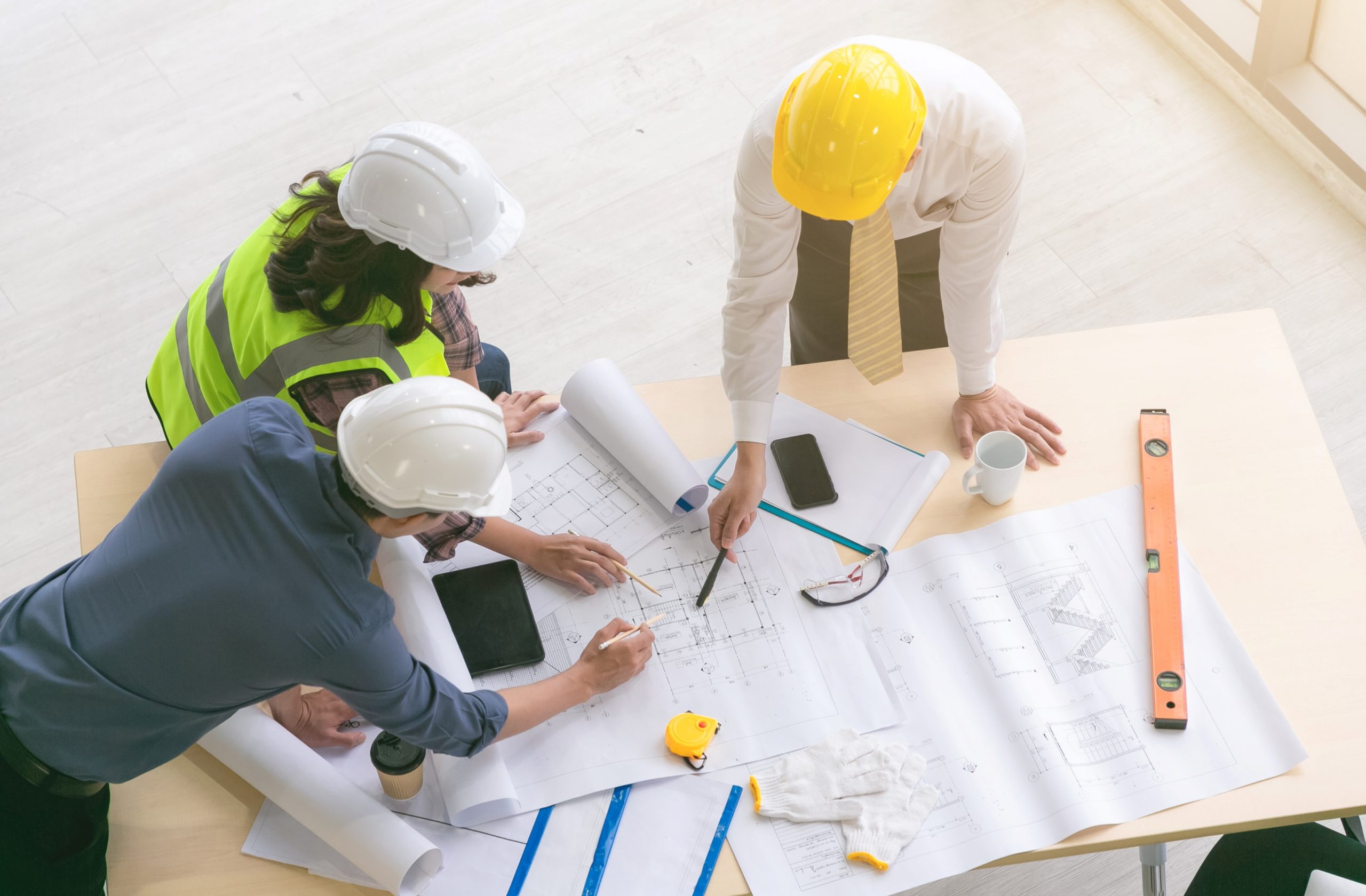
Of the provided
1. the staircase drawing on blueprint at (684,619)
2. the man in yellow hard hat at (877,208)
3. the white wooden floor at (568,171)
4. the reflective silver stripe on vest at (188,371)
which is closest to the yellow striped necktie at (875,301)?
the man in yellow hard hat at (877,208)

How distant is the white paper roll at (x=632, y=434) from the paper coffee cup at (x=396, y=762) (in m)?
0.52

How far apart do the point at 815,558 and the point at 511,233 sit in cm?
66

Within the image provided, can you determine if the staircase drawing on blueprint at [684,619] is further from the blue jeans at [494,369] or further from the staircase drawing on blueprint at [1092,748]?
the blue jeans at [494,369]

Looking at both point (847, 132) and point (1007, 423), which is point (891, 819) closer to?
point (1007, 423)

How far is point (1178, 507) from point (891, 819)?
66 centimetres

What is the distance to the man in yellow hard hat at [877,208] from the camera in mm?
1392

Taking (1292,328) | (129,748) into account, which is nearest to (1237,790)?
(129,748)

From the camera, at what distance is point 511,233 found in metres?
1.64

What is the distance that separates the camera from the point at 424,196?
59.0 inches

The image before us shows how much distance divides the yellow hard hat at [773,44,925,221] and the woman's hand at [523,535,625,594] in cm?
58

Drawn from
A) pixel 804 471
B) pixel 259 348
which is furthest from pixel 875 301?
pixel 259 348

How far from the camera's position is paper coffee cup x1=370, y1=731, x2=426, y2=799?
140 cm

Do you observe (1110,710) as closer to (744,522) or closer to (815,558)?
(815,558)

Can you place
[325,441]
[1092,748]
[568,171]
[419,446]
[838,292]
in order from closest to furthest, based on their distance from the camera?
[419,446]
[1092,748]
[325,441]
[838,292]
[568,171]
